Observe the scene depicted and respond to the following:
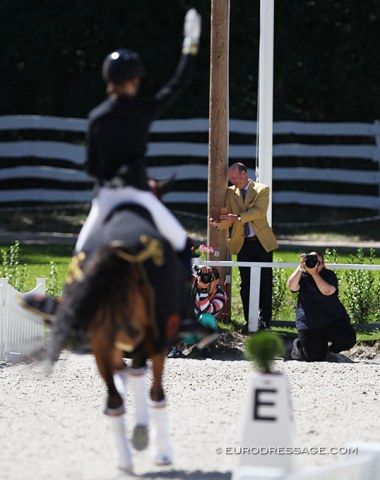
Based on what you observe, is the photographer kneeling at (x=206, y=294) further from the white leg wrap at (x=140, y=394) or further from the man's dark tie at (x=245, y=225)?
the white leg wrap at (x=140, y=394)

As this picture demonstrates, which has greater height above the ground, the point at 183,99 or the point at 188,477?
the point at 183,99

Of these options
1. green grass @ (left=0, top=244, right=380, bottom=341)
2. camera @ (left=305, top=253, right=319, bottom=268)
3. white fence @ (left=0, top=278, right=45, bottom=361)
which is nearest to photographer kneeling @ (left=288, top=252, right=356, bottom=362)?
camera @ (left=305, top=253, right=319, bottom=268)

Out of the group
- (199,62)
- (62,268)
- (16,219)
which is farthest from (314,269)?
(199,62)

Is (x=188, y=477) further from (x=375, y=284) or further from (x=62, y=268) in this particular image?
(x=62, y=268)

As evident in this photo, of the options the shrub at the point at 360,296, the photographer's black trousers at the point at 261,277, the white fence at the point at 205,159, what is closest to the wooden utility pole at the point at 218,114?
the photographer's black trousers at the point at 261,277

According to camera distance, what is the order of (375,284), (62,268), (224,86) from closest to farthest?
(224,86), (375,284), (62,268)

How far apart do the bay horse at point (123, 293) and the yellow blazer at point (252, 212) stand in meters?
5.35

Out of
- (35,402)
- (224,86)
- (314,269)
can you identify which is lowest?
(35,402)

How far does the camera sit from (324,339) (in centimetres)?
1080

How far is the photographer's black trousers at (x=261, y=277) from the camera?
11891mm

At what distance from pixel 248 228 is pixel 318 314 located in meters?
1.66

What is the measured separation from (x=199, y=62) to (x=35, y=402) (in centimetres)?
1294

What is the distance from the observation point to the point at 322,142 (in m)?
21.2

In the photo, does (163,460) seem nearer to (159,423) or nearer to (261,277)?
(159,423)
